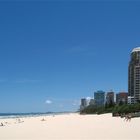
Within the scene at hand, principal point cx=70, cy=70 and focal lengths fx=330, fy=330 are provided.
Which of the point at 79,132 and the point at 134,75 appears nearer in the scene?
the point at 79,132

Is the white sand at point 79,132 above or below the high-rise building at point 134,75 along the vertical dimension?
below

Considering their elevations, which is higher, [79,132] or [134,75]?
[134,75]

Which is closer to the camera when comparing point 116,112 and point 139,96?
point 116,112

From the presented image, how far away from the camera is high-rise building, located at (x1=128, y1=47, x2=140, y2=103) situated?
158 meters

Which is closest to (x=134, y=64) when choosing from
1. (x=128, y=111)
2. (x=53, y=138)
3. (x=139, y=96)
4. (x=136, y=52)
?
(x=136, y=52)

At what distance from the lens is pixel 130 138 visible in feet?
70.9

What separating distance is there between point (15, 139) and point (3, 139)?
1.00 m

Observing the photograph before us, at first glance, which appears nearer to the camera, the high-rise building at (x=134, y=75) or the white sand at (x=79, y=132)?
Result: the white sand at (x=79, y=132)

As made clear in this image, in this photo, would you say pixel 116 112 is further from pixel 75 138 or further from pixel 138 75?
pixel 138 75

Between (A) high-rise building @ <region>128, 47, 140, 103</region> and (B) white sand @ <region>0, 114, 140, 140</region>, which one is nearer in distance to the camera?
(B) white sand @ <region>0, 114, 140, 140</region>

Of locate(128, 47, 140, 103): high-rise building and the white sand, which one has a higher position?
locate(128, 47, 140, 103): high-rise building

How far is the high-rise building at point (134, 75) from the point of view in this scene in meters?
158

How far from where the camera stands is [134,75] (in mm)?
159875

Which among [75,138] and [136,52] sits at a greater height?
[136,52]
